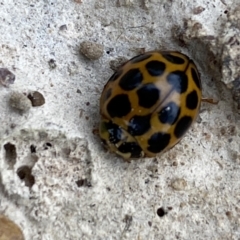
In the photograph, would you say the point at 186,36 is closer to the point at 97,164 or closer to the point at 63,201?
the point at 97,164

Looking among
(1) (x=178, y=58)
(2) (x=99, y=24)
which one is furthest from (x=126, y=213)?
(2) (x=99, y=24)

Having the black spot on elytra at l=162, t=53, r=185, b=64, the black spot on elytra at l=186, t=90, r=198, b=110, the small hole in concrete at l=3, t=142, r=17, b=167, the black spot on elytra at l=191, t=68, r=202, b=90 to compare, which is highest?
the black spot on elytra at l=162, t=53, r=185, b=64

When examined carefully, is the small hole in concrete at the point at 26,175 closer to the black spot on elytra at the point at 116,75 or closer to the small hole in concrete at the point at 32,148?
the small hole in concrete at the point at 32,148

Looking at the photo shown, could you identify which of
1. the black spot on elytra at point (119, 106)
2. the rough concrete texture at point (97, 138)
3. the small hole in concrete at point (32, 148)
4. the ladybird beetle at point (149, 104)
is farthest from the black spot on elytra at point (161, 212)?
the small hole in concrete at point (32, 148)

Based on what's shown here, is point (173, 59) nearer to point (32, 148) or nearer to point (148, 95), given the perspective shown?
point (148, 95)

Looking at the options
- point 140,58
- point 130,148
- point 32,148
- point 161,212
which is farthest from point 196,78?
point 32,148

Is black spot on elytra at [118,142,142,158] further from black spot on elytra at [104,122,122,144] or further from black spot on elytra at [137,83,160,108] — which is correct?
black spot on elytra at [137,83,160,108]

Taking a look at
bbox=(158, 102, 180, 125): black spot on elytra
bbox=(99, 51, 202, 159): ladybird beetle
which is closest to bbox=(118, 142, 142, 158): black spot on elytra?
bbox=(99, 51, 202, 159): ladybird beetle
